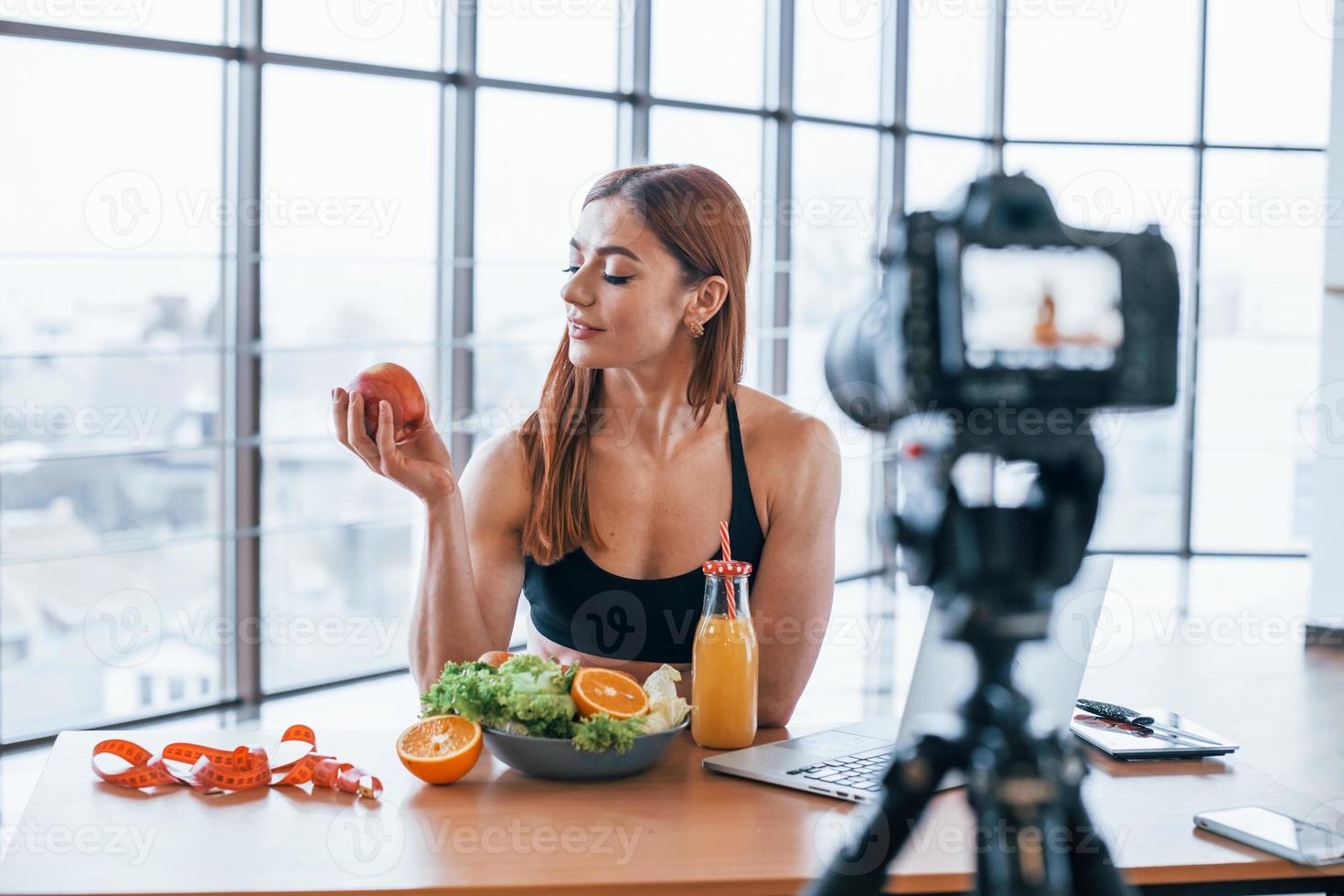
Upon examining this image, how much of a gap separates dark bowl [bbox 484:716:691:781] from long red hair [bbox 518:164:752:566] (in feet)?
1.54

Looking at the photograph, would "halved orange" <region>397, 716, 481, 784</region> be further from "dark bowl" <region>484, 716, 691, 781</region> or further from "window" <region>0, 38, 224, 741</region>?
"window" <region>0, 38, 224, 741</region>

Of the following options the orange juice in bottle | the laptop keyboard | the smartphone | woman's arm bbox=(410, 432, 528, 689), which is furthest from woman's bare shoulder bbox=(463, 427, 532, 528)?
the smartphone

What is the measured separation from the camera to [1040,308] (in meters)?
0.77

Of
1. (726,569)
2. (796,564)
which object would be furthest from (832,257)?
(726,569)

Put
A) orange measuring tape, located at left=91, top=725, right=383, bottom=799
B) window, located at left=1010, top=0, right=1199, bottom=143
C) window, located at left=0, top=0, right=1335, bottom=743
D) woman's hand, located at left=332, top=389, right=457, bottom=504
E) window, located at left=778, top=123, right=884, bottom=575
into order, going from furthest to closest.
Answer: window, located at left=1010, top=0, right=1199, bottom=143, window, located at left=778, top=123, right=884, bottom=575, window, located at left=0, top=0, right=1335, bottom=743, woman's hand, located at left=332, top=389, right=457, bottom=504, orange measuring tape, located at left=91, top=725, right=383, bottom=799

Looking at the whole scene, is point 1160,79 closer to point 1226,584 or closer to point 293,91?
point 1226,584

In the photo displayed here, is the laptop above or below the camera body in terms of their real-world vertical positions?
below

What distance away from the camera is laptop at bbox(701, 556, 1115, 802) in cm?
109

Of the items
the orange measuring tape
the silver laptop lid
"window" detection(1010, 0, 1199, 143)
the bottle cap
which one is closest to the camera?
the silver laptop lid

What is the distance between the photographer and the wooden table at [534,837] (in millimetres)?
1083

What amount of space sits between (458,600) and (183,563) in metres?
2.37

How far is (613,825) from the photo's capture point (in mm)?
1203

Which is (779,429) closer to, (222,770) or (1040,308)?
(222,770)

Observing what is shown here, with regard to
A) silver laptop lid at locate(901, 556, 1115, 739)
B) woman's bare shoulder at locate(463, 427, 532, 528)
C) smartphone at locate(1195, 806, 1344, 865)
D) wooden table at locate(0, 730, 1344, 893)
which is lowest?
wooden table at locate(0, 730, 1344, 893)
